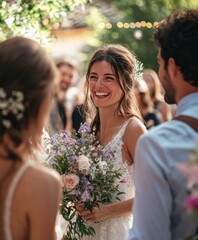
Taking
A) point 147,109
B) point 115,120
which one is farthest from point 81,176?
point 147,109

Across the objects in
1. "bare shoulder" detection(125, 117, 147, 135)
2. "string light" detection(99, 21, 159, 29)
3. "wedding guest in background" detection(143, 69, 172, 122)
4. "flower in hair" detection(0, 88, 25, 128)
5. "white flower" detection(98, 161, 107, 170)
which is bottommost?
"string light" detection(99, 21, 159, 29)

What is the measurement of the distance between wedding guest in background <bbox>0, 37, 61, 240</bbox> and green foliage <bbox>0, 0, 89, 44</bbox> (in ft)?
11.8

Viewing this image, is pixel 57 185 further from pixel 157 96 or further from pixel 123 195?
pixel 157 96

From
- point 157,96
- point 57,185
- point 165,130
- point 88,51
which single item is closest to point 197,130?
point 165,130

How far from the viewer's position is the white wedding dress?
5.86 meters

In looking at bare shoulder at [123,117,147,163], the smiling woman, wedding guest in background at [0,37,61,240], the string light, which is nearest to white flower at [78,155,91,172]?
bare shoulder at [123,117,147,163]

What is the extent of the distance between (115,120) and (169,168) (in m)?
2.39

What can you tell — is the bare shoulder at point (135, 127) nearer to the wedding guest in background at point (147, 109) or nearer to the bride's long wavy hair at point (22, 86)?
the bride's long wavy hair at point (22, 86)

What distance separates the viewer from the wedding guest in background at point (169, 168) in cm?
371

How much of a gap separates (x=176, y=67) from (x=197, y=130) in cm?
33

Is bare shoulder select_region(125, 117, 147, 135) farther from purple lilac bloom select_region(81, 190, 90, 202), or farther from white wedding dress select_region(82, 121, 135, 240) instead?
purple lilac bloom select_region(81, 190, 90, 202)

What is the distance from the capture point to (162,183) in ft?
12.1

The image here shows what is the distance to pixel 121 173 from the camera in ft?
19.1

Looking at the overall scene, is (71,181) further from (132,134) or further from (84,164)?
(132,134)
